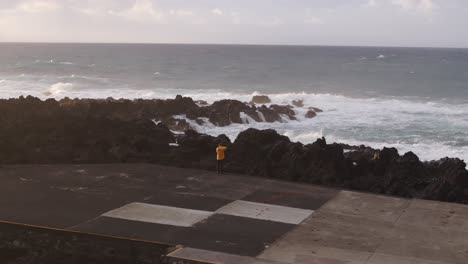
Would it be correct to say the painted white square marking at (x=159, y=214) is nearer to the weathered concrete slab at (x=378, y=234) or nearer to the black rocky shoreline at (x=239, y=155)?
the weathered concrete slab at (x=378, y=234)

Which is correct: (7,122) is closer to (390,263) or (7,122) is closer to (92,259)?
(92,259)

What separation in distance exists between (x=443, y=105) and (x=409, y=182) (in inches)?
1220

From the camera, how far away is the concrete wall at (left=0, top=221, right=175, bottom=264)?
28.6ft

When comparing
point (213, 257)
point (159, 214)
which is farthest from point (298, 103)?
point (213, 257)

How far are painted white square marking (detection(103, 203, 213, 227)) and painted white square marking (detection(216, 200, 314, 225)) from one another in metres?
0.52

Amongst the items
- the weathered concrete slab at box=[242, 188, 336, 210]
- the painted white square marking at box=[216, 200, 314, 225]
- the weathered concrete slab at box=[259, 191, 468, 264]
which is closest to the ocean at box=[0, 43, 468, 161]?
the weathered concrete slab at box=[242, 188, 336, 210]

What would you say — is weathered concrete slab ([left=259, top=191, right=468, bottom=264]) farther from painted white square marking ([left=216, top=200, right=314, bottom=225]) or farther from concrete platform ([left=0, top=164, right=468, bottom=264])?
painted white square marking ([left=216, top=200, right=314, bottom=225])

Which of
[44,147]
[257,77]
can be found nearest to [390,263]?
[44,147]

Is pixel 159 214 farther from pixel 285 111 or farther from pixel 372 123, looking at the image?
pixel 285 111

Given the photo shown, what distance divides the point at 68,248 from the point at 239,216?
10.1ft

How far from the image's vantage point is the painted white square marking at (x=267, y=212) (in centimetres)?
1023

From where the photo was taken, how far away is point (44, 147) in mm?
16203

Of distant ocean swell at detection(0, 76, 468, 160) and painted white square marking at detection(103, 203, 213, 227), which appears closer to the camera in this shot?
painted white square marking at detection(103, 203, 213, 227)

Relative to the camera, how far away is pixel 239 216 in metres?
10.4
